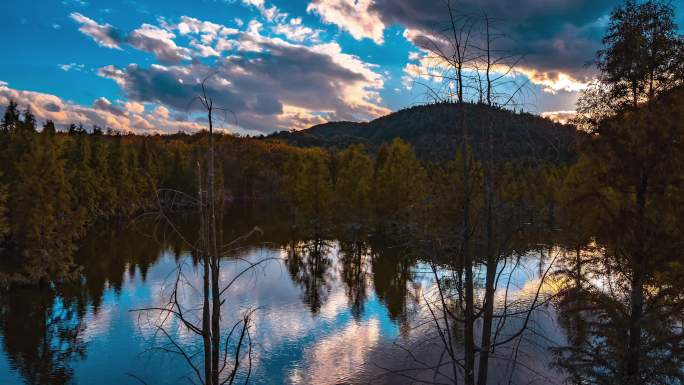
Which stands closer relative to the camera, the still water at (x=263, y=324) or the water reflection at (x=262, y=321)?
the still water at (x=263, y=324)

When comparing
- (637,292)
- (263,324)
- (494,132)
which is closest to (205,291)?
(494,132)

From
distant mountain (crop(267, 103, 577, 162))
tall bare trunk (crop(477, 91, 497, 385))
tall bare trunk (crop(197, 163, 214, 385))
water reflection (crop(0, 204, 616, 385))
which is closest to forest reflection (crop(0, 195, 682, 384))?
water reflection (crop(0, 204, 616, 385))

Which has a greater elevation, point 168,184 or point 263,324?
point 168,184

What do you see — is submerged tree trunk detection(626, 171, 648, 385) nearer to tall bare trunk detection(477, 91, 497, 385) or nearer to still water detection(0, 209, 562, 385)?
still water detection(0, 209, 562, 385)

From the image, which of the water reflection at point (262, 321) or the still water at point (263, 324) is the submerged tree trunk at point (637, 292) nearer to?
the still water at point (263, 324)

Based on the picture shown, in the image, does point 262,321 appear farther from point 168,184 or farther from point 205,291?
point 168,184

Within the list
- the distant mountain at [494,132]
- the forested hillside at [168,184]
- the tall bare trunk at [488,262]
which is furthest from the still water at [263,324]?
the distant mountain at [494,132]

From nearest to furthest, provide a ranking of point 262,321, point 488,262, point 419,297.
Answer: point 488,262 < point 262,321 < point 419,297

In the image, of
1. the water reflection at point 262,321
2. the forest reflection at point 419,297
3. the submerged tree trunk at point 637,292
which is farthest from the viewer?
the water reflection at point 262,321

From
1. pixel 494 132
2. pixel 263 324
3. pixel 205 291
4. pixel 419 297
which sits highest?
pixel 494 132

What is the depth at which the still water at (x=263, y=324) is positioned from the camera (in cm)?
2033

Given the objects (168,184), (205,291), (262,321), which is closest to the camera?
(205,291)

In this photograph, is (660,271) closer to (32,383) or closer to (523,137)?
(523,137)

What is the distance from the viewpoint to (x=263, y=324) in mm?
26562
